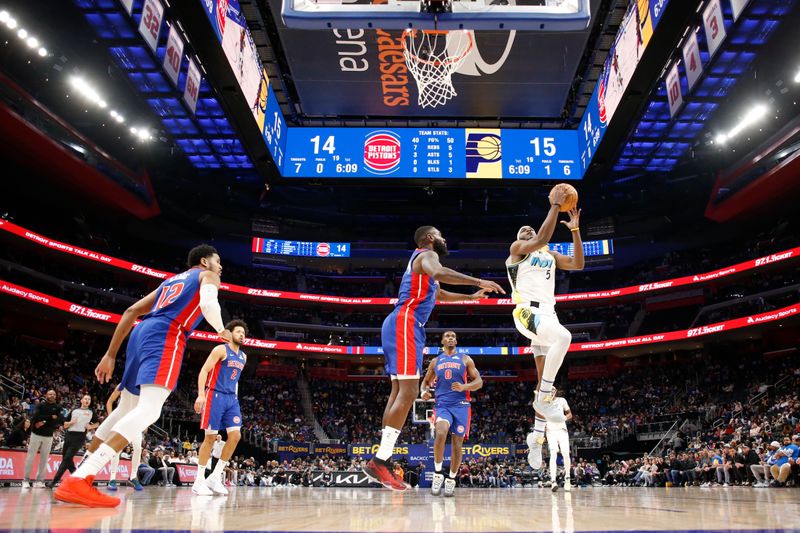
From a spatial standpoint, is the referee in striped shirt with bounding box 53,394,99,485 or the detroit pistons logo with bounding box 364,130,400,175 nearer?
the referee in striped shirt with bounding box 53,394,99,485

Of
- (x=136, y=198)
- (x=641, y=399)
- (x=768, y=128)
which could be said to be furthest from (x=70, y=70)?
(x=641, y=399)

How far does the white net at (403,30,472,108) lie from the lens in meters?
12.6

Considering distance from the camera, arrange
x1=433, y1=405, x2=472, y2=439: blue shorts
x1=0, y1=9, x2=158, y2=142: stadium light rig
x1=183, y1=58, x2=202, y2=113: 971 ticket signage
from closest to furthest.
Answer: x1=433, y1=405, x2=472, y2=439: blue shorts, x1=183, y1=58, x2=202, y2=113: 971 ticket signage, x1=0, y1=9, x2=158, y2=142: stadium light rig

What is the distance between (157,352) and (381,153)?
13.4m

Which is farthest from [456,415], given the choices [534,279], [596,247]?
[596,247]

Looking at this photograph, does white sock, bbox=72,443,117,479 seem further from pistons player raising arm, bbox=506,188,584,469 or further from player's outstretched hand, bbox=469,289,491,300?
pistons player raising arm, bbox=506,188,584,469

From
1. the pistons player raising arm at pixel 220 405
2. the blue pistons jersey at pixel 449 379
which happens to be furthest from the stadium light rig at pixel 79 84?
the blue pistons jersey at pixel 449 379

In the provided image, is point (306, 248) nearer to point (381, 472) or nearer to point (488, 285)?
point (381, 472)

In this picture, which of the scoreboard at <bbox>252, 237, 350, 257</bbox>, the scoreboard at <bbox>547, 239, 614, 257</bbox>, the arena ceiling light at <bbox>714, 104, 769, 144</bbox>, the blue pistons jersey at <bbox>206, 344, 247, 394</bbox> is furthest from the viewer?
the scoreboard at <bbox>252, 237, 350, 257</bbox>

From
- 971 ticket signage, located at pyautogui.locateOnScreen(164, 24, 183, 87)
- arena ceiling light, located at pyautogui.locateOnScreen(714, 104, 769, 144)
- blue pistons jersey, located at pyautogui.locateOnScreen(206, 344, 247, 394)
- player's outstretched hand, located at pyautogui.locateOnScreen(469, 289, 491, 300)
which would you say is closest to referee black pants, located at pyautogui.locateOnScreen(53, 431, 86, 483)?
blue pistons jersey, located at pyautogui.locateOnScreen(206, 344, 247, 394)

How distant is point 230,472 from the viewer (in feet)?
57.8

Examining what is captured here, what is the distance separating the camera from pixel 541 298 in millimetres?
6277

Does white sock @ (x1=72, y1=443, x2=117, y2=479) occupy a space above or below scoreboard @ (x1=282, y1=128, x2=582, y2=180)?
below

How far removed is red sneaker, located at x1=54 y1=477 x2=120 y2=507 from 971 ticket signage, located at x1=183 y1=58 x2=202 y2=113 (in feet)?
45.0
